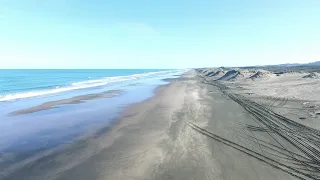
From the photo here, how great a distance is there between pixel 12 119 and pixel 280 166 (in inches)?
725

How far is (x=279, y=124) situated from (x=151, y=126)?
7951 millimetres

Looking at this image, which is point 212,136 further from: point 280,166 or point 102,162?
point 102,162

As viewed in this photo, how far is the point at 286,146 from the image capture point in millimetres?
11477

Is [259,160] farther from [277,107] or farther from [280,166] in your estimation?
[277,107]

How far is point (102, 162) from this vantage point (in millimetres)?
10266

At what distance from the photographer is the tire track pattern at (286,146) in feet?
30.1

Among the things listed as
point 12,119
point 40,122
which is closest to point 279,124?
point 40,122

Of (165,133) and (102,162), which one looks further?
(165,133)

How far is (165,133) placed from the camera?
14.5 meters

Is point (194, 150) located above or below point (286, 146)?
below

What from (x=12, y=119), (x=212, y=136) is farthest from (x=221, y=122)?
(x=12, y=119)

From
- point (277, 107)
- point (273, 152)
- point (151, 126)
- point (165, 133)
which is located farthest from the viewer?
point (277, 107)

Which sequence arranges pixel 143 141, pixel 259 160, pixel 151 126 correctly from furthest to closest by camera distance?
pixel 151 126
pixel 143 141
pixel 259 160

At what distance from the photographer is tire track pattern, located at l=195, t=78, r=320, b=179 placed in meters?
9.18
